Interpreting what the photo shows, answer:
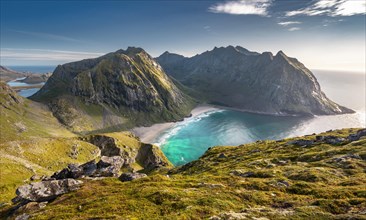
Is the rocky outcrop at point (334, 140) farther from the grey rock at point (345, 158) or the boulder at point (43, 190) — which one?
the boulder at point (43, 190)

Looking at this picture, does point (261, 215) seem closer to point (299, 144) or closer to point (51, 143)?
point (299, 144)

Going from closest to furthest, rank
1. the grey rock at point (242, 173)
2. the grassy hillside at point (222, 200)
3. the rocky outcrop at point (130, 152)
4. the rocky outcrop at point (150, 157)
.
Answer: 1. the grassy hillside at point (222, 200)
2. the grey rock at point (242, 173)
3. the rocky outcrop at point (130, 152)
4. the rocky outcrop at point (150, 157)

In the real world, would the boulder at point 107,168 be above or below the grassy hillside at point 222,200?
below

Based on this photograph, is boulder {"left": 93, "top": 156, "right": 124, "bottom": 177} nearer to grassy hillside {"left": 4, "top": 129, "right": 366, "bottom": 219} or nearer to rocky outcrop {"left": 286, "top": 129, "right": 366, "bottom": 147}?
grassy hillside {"left": 4, "top": 129, "right": 366, "bottom": 219}

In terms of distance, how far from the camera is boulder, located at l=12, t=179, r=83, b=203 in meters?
39.3

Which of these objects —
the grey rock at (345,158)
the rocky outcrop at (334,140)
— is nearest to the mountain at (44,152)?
the rocky outcrop at (334,140)

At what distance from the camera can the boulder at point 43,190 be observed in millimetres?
39344

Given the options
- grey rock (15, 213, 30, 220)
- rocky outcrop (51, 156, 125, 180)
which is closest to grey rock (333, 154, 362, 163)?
rocky outcrop (51, 156, 125, 180)

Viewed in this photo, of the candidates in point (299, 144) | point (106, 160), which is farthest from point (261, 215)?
point (299, 144)

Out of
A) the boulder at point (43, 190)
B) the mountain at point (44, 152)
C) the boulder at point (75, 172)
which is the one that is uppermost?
the boulder at point (43, 190)

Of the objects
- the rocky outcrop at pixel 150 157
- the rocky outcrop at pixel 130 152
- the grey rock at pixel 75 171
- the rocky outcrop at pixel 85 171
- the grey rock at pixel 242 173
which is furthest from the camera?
the rocky outcrop at pixel 150 157

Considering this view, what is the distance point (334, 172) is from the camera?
5031 centimetres

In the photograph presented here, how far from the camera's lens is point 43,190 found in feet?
134

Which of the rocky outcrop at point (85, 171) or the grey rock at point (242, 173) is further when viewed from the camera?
the rocky outcrop at point (85, 171)
